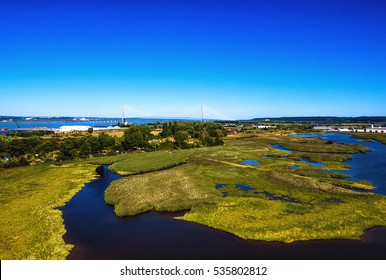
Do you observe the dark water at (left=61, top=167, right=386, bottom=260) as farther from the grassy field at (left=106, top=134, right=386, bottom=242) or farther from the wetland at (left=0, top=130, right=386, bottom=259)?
the grassy field at (left=106, top=134, right=386, bottom=242)

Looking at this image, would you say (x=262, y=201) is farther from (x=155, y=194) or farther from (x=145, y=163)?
(x=145, y=163)

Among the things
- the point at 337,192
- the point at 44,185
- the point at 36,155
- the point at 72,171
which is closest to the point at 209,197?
the point at 337,192

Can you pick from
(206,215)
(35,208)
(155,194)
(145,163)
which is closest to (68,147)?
(145,163)

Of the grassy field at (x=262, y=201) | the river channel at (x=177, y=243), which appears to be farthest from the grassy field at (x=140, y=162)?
the river channel at (x=177, y=243)

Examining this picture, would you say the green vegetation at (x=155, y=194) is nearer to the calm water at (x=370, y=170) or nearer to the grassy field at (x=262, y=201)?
the grassy field at (x=262, y=201)

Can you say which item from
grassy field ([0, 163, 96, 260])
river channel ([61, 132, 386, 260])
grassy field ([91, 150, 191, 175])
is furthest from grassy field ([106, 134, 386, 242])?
grassy field ([91, 150, 191, 175])

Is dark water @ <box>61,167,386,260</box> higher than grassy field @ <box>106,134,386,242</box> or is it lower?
lower
